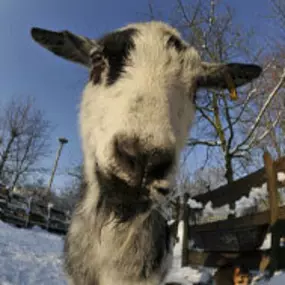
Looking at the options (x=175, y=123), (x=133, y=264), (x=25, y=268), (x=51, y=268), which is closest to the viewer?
(x=175, y=123)

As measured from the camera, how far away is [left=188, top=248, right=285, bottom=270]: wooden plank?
5.95 metres

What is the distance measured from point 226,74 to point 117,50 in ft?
5.32

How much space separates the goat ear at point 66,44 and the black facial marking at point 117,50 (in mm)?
498

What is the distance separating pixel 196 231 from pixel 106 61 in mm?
6384

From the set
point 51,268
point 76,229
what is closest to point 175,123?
point 76,229

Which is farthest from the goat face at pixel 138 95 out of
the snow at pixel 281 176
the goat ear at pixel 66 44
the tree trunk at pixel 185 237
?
the tree trunk at pixel 185 237

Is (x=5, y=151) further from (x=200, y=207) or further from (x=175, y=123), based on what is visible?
(x=175, y=123)

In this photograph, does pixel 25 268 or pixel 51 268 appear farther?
pixel 51 268

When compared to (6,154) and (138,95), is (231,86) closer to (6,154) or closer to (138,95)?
(138,95)

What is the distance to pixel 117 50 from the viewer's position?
294 centimetres

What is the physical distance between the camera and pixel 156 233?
121 inches

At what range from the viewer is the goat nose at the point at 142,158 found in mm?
1865

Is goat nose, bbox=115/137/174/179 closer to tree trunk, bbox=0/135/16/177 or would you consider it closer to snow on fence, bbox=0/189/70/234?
snow on fence, bbox=0/189/70/234

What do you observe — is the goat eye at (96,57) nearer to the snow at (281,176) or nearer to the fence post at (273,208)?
the fence post at (273,208)
